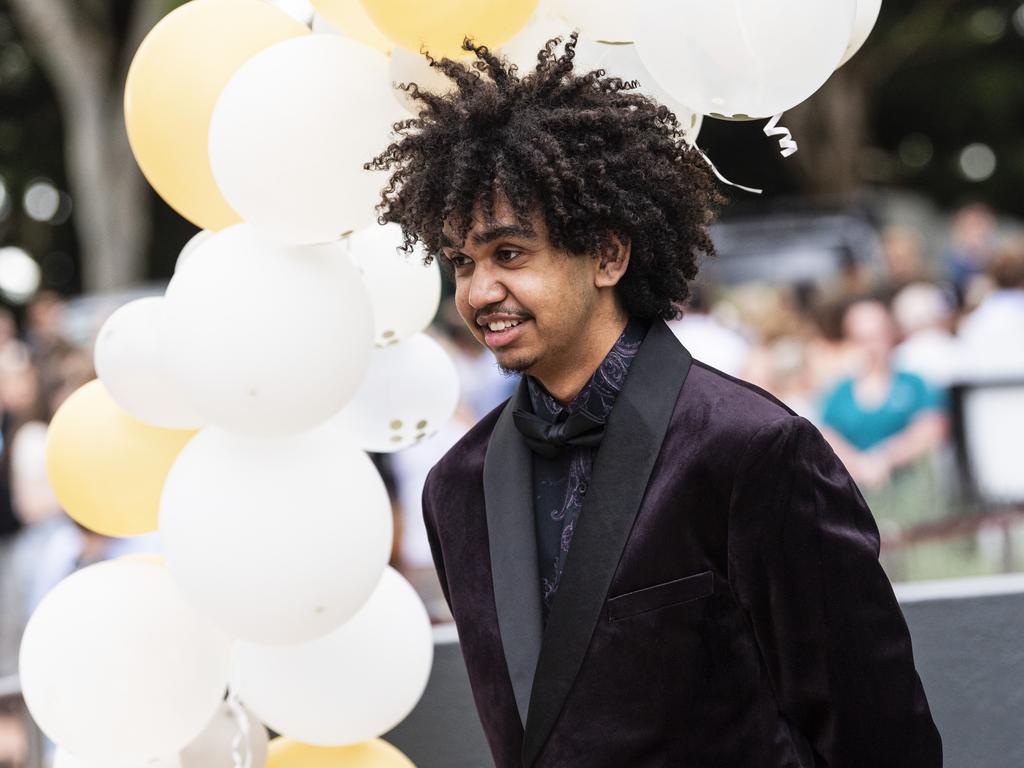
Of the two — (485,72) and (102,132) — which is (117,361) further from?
(102,132)

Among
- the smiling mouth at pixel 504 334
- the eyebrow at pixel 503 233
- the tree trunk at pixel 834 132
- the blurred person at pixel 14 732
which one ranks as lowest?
the tree trunk at pixel 834 132

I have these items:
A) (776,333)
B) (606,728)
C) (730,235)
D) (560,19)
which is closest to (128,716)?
(606,728)

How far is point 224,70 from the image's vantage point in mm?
2650

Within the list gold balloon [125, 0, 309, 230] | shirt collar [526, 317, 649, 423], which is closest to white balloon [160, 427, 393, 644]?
shirt collar [526, 317, 649, 423]

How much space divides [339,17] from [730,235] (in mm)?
9752

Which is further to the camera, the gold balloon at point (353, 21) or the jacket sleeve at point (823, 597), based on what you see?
the gold balloon at point (353, 21)

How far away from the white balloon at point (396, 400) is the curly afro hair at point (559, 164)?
65cm

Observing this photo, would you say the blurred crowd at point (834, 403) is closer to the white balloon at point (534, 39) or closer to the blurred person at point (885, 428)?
the blurred person at point (885, 428)

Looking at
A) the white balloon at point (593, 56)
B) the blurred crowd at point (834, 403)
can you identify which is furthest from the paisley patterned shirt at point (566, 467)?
the blurred crowd at point (834, 403)

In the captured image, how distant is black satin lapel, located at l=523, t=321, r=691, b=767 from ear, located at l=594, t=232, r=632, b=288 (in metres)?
0.20

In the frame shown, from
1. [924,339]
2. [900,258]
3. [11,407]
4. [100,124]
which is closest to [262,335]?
[11,407]

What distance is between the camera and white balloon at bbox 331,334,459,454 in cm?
306

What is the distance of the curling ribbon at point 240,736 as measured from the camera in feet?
9.59

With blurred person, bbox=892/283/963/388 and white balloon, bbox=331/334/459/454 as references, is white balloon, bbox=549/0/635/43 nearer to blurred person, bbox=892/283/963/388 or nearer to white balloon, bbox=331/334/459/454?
white balloon, bbox=331/334/459/454
